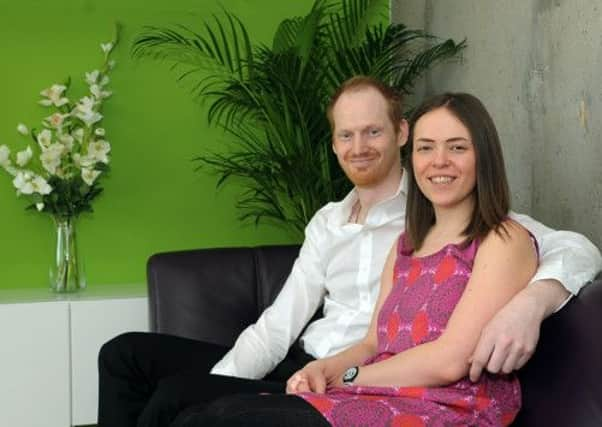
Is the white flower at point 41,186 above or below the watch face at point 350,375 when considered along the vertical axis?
above

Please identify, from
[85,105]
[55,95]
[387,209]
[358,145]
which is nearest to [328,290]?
[387,209]

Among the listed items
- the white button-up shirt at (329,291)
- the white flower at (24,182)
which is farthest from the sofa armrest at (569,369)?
the white flower at (24,182)

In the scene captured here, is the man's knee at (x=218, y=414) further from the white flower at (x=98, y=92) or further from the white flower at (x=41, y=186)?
the white flower at (x=98, y=92)

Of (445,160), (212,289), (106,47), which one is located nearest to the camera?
(445,160)

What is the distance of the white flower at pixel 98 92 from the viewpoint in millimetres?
3752

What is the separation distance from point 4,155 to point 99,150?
37 cm

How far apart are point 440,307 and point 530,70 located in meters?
1.33

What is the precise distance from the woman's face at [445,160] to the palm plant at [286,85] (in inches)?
60.1

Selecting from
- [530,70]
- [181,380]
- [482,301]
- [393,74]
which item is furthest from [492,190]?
[393,74]

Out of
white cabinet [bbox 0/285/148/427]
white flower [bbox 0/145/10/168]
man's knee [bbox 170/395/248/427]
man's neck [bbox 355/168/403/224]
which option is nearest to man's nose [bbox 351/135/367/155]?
man's neck [bbox 355/168/403/224]

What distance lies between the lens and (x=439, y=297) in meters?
1.92

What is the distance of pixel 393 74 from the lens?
13.0ft

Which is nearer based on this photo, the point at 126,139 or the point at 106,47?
the point at 106,47

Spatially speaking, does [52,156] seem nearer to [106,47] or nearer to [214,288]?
[106,47]
